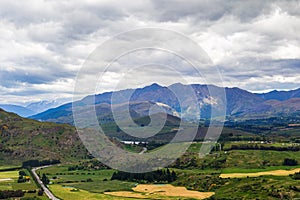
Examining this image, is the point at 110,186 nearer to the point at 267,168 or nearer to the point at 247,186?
the point at 247,186

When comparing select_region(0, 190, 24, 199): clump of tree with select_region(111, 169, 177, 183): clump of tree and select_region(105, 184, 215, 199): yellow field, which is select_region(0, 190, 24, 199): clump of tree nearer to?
select_region(105, 184, 215, 199): yellow field

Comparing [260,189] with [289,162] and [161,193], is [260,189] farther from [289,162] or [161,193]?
[289,162]

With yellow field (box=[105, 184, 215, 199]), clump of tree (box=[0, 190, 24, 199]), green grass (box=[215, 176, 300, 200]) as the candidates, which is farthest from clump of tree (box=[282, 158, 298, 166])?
clump of tree (box=[0, 190, 24, 199])

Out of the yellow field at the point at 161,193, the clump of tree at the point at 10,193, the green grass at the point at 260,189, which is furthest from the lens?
the clump of tree at the point at 10,193

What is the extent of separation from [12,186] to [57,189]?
75.4 feet

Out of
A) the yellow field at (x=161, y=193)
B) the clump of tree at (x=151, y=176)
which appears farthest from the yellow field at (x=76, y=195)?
the clump of tree at (x=151, y=176)

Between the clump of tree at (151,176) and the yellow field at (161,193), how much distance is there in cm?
1444

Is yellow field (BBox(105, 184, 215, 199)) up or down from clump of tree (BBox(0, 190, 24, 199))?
down

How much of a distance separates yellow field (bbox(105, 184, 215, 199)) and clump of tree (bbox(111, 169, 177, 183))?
14.4 metres

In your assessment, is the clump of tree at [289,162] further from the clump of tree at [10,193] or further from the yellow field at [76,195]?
the clump of tree at [10,193]

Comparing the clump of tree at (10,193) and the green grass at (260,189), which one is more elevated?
the clump of tree at (10,193)

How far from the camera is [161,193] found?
145250mm

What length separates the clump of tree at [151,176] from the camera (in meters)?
180

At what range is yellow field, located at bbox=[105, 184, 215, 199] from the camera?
138 meters
